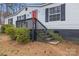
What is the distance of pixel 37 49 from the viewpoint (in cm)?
505

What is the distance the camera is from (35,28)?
508 centimetres

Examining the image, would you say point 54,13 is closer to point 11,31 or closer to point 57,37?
point 57,37

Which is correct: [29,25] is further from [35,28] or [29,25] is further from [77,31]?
→ [77,31]

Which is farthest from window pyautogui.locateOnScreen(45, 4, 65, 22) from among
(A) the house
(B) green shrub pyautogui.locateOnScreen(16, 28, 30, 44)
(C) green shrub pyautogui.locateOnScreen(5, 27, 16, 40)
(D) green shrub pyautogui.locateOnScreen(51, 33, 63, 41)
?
(C) green shrub pyautogui.locateOnScreen(5, 27, 16, 40)

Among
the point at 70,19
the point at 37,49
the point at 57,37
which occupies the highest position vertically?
the point at 70,19

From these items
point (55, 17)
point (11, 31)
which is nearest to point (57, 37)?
point (55, 17)

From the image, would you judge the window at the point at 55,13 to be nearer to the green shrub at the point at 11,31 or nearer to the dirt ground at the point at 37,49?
the dirt ground at the point at 37,49

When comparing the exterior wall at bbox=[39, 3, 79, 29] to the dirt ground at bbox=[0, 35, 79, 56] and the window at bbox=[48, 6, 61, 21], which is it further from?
the dirt ground at bbox=[0, 35, 79, 56]

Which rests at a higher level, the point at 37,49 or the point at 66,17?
the point at 66,17

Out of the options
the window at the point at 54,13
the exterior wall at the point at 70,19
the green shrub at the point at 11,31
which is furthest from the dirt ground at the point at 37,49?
the window at the point at 54,13

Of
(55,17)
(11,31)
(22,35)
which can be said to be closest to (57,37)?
(55,17)

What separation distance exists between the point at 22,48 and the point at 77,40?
0.65 meters

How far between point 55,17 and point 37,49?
430 millimetres

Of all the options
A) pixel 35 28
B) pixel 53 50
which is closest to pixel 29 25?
pixel 35 28
